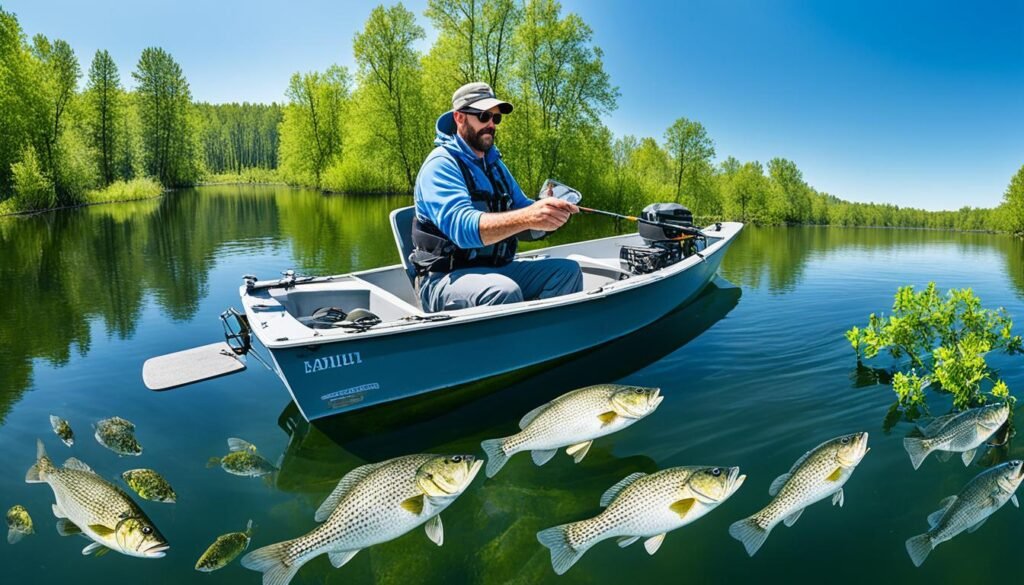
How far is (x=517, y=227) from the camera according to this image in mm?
4000

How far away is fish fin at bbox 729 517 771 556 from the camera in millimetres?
2395

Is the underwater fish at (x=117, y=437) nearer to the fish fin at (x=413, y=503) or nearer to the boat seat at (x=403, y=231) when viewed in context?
the boat seat at (x=403, y=231)

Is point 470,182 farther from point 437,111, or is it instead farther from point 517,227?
point 437,111

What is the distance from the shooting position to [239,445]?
4488 mm

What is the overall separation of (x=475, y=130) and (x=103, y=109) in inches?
1977

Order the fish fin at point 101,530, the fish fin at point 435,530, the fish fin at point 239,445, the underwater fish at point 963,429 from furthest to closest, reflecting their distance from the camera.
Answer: the fish fin at point 239,445, the underwater fish at point 963,429, the fish fin at point 101,530, the fish fin at point 435,530

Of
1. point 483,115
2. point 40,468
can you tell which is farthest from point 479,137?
point 40,468

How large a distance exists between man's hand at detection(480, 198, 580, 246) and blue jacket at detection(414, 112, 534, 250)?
8cm

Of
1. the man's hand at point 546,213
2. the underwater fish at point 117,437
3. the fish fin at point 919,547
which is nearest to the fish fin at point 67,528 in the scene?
the underwater fish at point 117,437

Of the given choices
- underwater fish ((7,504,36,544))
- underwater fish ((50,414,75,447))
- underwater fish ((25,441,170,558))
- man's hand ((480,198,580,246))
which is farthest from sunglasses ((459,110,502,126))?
underwater fish ((50,414,75,447))

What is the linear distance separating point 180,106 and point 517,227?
2376 inches

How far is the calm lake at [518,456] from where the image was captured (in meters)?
3.04

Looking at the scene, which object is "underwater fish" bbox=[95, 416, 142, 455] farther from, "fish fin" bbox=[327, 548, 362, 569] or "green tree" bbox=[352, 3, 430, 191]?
"green tree" bbox=[352, 3, 430, 191]

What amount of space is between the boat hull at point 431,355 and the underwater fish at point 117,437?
140cm
